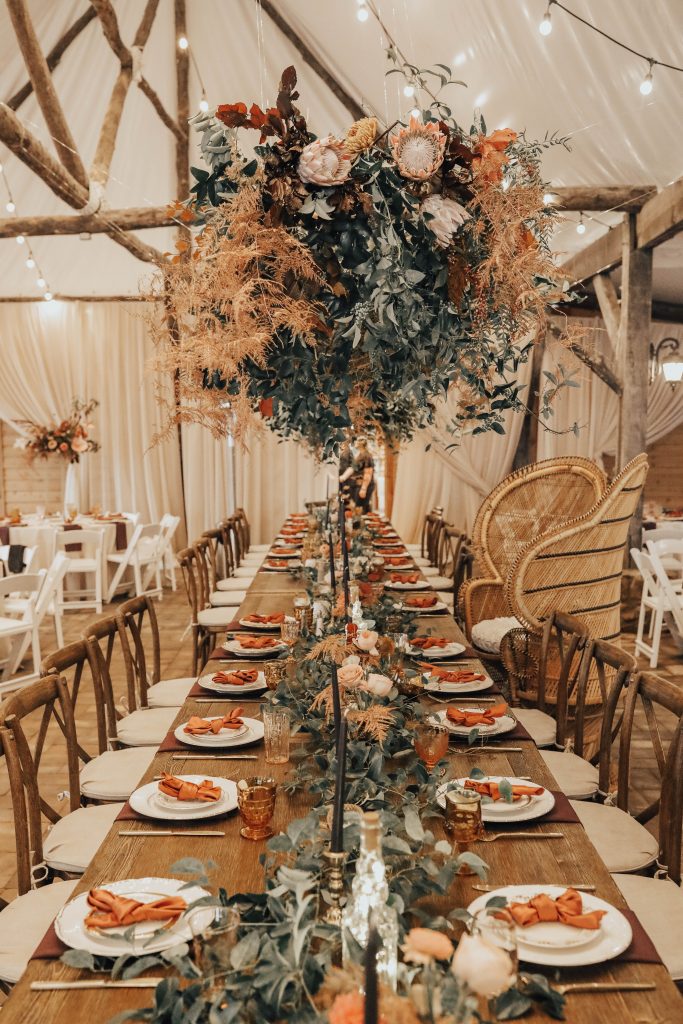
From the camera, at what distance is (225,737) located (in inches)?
89.4

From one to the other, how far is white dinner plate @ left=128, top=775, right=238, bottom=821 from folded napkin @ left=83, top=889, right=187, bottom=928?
1.29ft

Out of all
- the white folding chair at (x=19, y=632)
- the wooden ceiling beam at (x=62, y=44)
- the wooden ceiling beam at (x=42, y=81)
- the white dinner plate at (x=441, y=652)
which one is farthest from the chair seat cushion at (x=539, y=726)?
the wooden ceiling beam at (x=62, y=44)

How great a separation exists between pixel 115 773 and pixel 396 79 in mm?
4911

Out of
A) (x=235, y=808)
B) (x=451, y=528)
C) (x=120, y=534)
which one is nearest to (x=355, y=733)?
(x=235, y=808)

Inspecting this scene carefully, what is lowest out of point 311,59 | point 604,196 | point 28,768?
point 28,768

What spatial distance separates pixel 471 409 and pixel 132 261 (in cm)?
885

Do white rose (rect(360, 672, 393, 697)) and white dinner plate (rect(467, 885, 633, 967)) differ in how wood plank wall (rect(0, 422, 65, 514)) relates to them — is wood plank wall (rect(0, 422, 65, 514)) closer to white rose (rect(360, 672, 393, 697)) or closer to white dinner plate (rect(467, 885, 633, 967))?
white rose (rect(360, 672, 393, 697))

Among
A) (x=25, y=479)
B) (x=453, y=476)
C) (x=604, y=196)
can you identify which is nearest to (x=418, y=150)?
(x=604, y=196)

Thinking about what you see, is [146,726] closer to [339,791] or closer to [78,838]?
[78,838]

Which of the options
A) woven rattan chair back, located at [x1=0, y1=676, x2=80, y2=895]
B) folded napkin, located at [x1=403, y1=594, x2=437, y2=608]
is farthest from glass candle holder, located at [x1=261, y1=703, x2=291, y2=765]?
folded napkin, located at [x1=403, y1=594, x2=437, y2=608]

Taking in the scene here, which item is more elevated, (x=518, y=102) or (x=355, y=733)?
(x=518, y=102)

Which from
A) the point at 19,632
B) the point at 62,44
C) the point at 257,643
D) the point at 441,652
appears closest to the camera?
the point at 441,652

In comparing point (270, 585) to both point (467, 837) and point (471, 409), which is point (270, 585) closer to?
point (471, 409)

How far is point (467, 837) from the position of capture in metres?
1.67
